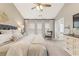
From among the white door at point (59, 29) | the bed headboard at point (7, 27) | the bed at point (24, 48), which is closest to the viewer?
the bed at point (24, 48)

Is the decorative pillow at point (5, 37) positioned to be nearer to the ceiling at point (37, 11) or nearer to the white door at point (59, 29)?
the ceiling at point (37, 11)

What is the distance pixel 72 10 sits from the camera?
2.20m

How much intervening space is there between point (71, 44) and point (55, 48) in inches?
12.5

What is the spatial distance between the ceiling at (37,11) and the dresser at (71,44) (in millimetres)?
479

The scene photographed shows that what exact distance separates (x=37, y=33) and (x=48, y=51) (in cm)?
37

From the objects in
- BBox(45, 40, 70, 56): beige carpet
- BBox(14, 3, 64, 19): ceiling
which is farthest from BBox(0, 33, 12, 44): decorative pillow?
BBox(45, 40, 70, 56): beige carpet

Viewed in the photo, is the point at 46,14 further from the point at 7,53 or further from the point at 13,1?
the point at 7,53

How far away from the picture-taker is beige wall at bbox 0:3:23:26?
2.00 metres

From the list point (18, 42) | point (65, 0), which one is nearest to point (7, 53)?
point (18, 42)

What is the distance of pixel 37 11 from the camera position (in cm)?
212

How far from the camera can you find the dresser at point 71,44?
2.05m

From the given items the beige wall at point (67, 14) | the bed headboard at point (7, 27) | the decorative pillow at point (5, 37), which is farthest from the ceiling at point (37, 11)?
the decorative pillow at point (5, 37)

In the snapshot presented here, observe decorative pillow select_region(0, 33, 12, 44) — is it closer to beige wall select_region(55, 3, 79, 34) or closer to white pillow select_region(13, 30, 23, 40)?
white pillow select_region(13, 30, 23, 40)

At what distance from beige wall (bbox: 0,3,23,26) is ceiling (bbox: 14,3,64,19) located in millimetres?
74
